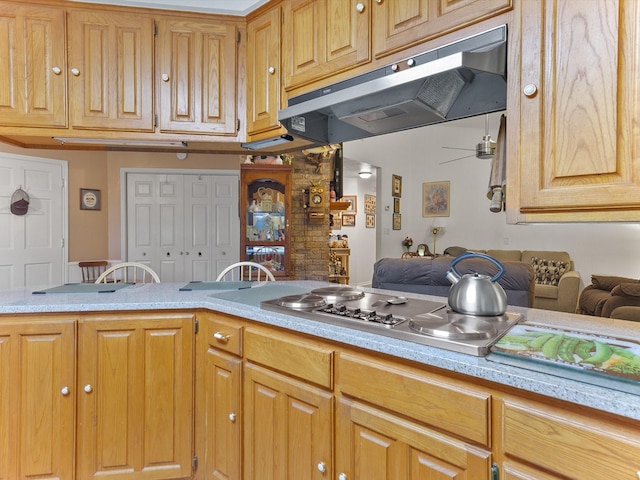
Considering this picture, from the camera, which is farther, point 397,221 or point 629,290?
point 397,221

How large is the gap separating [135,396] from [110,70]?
1.70 meters

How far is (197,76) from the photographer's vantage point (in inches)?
82.7

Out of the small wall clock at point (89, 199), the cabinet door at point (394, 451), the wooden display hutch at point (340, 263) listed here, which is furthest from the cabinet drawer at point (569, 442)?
the wooden display hutch at point (340, 263)

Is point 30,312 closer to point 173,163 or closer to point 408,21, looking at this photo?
point 408,21

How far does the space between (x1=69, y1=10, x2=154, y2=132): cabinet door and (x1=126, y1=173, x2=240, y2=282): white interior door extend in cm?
322

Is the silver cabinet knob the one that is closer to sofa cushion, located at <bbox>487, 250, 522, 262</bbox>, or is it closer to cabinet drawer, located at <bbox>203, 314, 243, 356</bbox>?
cabinet drawer, located at <bbox>203, 314, 243, 356</bbox>

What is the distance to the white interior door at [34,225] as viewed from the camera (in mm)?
4359

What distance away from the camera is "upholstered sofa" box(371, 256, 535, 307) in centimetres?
281

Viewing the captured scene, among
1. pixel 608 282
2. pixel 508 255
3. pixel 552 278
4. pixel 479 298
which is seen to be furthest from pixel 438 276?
pixel 508 255

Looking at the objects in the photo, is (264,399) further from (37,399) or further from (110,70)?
(110,70)

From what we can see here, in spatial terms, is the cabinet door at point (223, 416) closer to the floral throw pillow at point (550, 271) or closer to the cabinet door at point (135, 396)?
the cabinet door at point (135, 396)

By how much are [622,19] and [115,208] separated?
5548mm

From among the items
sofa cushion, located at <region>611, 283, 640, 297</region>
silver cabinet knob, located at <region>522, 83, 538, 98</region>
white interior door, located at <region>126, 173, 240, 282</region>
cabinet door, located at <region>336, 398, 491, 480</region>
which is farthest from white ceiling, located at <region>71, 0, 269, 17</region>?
sofa cushion, located at <region>611, 283, 640, 297</region>

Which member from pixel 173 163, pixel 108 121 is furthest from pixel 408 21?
pixel 173 163
